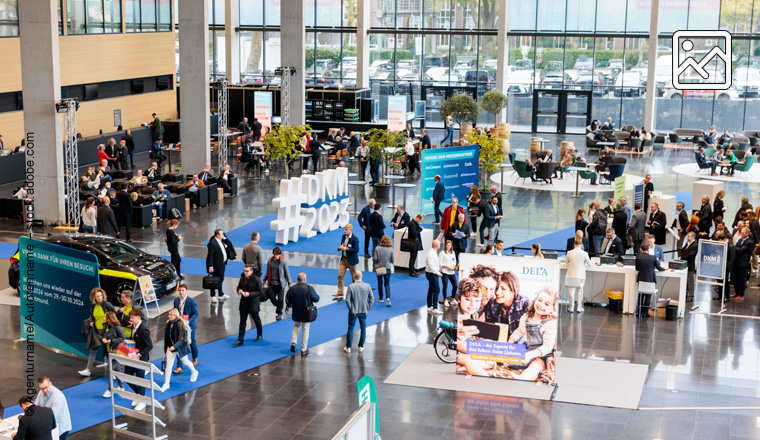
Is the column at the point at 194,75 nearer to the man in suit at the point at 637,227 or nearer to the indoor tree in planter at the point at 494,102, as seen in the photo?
the indoor tree in planter at the point at 494,102

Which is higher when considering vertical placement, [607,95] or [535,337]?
[607,95]

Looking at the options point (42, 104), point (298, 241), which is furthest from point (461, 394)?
point (42, 104)

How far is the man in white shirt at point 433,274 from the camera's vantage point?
48.9 feet

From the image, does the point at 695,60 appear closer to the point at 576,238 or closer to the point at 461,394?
the point at 461,394

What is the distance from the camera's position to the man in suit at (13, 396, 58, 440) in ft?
28.7

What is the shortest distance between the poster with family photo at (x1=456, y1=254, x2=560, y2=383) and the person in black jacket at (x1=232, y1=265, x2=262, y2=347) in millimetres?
3111

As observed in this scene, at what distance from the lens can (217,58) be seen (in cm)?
4644

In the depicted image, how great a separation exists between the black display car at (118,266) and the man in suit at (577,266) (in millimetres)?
7056

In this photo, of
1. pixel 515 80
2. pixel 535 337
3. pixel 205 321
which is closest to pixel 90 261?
pixel 205 321

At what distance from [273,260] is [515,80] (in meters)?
30.2

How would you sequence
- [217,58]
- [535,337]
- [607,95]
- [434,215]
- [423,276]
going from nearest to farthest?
1. [535,337]
2. [423,276]
3. [434,215]
4. [607,95]
5. [217,58]

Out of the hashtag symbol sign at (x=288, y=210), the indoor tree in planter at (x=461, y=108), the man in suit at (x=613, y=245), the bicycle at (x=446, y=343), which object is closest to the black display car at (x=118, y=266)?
the hashtag symbol sign at (x=288, y=210)

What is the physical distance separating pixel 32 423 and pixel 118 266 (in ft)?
23.1

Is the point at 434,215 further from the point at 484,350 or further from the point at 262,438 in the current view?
the point at 262,438
